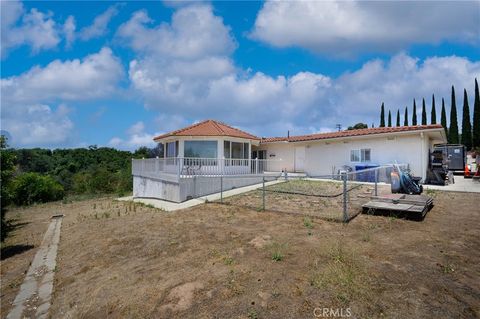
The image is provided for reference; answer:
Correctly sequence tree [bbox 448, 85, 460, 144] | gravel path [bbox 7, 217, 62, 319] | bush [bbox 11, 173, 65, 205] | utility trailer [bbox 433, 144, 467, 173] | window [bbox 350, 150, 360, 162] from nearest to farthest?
1. gravel path [bbox 7, 217, 62, 319]
2. window [bbox 350, 150, 360, 162]
3. utility trailer [bbox 433, 144, 467, 173]
4. bush [bbox 11, 173, 65, 205]
5. tree [bbox 448, 85, 460, 144]

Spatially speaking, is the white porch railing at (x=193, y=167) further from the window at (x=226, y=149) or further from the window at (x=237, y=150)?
the window at (x=226, y=149)

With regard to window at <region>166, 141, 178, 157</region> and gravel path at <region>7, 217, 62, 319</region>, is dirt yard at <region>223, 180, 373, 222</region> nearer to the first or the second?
gravel path at <region>7, 217, 62, 319</region>

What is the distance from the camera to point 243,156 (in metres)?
20.5

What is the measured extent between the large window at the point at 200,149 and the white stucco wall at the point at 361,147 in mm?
7053

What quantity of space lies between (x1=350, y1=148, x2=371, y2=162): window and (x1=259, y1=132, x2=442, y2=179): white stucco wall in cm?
19

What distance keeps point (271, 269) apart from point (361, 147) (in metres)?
15.3

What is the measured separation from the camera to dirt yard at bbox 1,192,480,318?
12.8 ft

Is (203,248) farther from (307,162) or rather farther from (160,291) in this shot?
(307,162)

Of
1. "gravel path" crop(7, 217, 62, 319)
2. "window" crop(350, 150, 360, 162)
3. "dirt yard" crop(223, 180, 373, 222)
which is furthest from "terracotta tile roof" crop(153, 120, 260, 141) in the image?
"gravel path" crop(7, 217, 62, 319)

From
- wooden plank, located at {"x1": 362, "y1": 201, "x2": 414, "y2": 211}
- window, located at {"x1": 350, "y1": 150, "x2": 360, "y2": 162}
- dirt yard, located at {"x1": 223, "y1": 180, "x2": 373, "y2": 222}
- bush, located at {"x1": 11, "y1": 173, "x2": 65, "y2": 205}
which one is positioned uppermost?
window, located at {"x1": 350, "y1": 150, "x2": 360, "y2": 162}

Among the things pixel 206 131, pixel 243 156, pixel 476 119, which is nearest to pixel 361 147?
pixel 243 156

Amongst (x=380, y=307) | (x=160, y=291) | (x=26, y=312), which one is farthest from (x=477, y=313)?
(x=26, y=312)

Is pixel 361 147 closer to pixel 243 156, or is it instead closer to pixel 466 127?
pixel 243 156

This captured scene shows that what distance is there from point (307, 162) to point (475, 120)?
111ft
